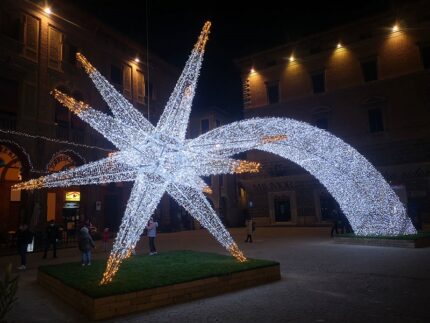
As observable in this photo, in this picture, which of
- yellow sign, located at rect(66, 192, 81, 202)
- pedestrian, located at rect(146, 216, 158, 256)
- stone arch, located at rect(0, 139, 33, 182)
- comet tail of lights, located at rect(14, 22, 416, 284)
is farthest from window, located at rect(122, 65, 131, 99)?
comet tail of lights, located at rect(14, 22, 416, 284)

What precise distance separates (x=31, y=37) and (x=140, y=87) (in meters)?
9.93

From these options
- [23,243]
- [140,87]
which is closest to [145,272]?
[23,243]

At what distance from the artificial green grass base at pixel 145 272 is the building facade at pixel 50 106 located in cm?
1013

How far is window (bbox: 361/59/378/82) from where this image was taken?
94.1ft

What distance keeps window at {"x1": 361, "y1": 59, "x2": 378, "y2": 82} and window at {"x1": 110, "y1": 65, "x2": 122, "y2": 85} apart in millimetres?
20091

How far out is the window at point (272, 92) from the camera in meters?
33.4

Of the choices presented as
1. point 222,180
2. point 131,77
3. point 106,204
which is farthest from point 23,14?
point 222,180

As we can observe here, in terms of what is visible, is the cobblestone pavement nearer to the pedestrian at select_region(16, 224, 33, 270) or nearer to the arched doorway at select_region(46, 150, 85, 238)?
the pedestrian at select_region(16, 224, 33, 270)

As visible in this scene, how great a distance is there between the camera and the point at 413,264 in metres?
10.9

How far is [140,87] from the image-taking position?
1148 inches

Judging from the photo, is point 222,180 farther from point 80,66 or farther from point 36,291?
point 36,291

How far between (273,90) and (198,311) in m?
29.3

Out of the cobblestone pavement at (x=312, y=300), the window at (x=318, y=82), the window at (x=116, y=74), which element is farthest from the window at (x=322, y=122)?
the cobblestone pavement at (x=312, y=300)

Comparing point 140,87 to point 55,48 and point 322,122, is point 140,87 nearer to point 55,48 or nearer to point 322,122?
point 55,48
